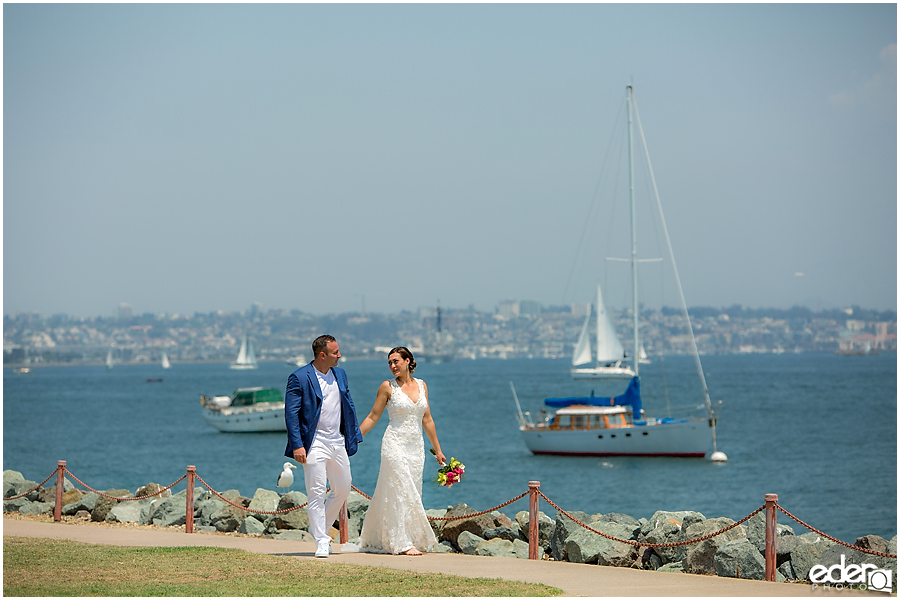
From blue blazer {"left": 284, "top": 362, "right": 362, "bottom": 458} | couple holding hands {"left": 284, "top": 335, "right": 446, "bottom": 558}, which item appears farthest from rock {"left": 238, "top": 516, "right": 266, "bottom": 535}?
blue blazer {"left": 284, "top": 362, "right": 362, "bottom": 458}

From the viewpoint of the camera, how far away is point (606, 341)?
64.8 metres

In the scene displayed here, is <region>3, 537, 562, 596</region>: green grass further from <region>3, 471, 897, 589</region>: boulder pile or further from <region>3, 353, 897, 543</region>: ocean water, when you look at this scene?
<region>3, 353, 897, 543</region>: ocean water

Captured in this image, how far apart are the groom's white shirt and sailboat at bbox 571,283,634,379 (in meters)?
46.1

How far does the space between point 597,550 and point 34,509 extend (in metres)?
11.0

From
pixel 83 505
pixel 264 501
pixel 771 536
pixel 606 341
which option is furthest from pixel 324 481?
pixel 606 341

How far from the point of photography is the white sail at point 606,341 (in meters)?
63.2

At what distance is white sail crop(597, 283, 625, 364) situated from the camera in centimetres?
6322

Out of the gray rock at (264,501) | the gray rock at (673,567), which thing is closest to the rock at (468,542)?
the gray rock at (673,567)

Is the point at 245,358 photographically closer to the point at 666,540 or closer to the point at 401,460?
the point at 666,540

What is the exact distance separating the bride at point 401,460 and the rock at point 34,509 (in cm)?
960

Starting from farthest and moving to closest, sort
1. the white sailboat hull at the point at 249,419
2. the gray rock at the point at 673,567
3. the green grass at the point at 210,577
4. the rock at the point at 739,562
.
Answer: the white sailboat hull at the point at 249,419, the gray rock at the point at 673,567, the rock at the point at 739,562, the green grass at the point at 210,577

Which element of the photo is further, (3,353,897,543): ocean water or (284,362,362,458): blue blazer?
(3,353,897,543): ocean water

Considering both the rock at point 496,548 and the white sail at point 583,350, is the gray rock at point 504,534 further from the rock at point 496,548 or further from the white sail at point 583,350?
the white sail at point 583,350

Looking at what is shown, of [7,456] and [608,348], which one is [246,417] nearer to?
[7,456]
